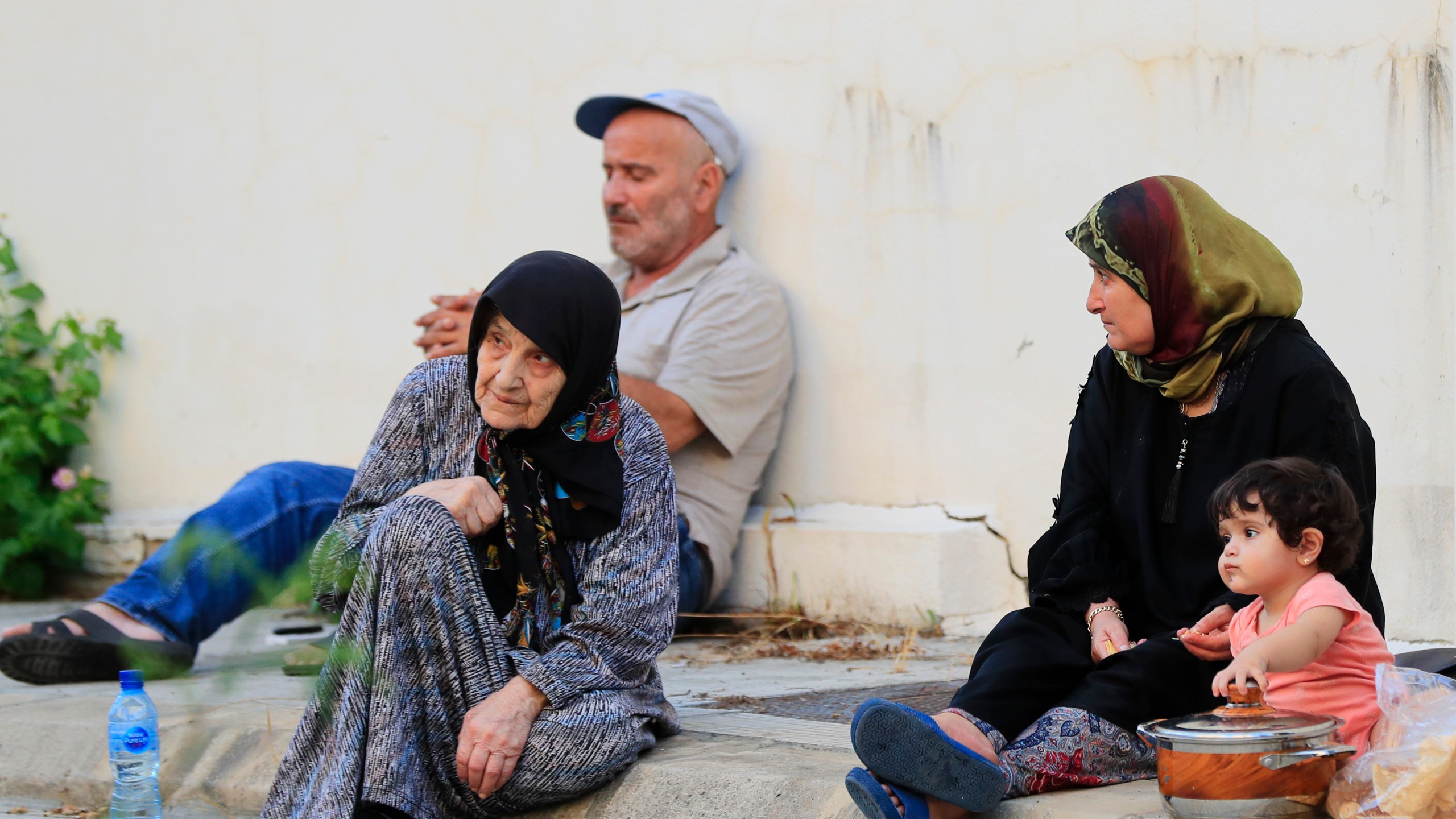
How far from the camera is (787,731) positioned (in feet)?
10.00

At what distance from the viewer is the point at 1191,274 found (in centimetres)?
258

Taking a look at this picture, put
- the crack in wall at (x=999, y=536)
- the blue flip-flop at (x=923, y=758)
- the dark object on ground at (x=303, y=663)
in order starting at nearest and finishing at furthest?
1. the dark object on ground at (x=303, y=663)
2. the blue flip-flop at (x=923, y=758)
3. the crack in wall at (x=999, y=536)

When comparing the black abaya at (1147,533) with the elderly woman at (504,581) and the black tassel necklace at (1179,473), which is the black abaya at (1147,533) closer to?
the black tassel necklace at (1179,473)

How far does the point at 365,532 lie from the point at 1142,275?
1460mm

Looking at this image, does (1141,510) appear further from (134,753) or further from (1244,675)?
(134,753)

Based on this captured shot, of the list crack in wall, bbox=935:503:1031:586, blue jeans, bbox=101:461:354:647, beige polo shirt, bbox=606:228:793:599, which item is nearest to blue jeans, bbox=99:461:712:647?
blue jeans, bbox=101:461:354:647

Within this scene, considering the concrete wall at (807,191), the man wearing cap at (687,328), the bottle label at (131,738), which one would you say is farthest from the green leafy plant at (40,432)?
the bottle label at (131,738)

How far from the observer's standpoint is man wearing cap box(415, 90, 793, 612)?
14.5 ft

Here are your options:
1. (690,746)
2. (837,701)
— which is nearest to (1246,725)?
(690,746)

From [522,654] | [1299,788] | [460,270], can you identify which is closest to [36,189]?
[460,270]

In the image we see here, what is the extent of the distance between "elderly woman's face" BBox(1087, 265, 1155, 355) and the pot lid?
27.5 inches

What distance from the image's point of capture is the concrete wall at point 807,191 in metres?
3.60

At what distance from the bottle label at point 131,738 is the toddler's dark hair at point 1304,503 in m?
1.94

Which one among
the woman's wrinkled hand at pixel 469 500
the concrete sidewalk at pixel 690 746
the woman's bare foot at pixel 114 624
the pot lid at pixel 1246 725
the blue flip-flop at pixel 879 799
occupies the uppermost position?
the woman's wrinkled hand at pixel 469 500
